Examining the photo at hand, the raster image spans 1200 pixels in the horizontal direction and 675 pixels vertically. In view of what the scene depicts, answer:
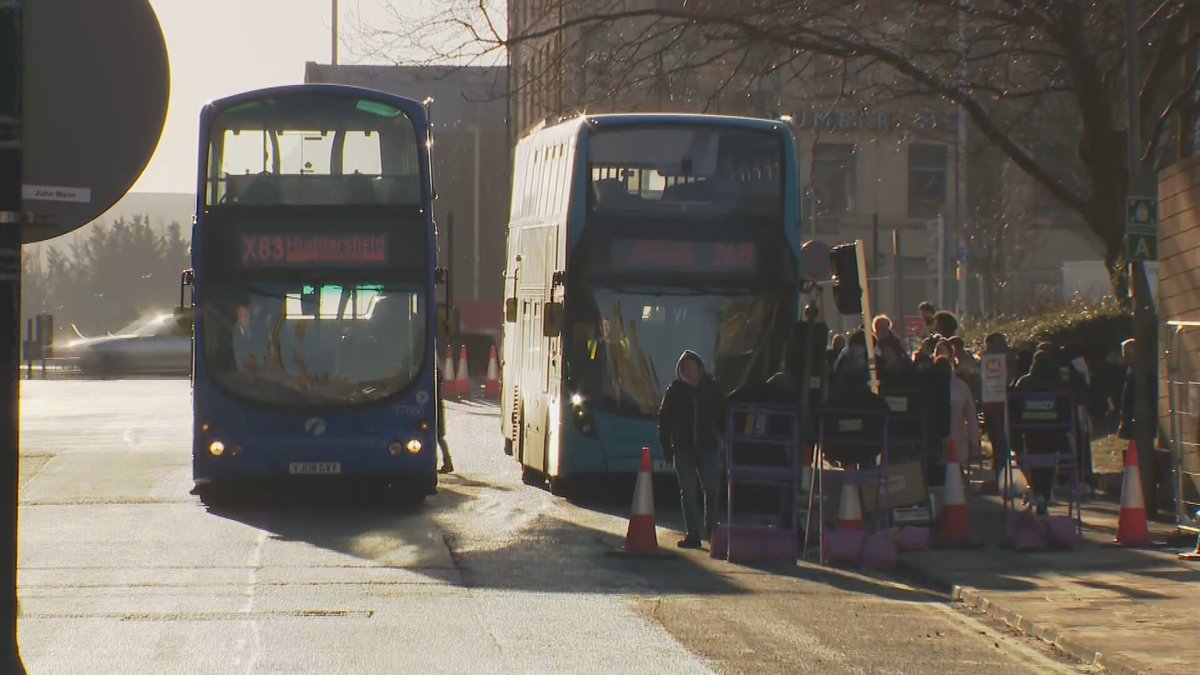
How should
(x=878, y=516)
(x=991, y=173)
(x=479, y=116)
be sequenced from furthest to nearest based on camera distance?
(x=479, y=116)
(x=991, y=173)
(x=878, y=516)

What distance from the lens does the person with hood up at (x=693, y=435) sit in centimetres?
1561

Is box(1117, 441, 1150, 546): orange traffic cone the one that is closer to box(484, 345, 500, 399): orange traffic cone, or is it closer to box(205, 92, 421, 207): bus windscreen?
box(205, 92, 421, 207): bus windscreen

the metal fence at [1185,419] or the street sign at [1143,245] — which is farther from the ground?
the street sign at [1143,245]

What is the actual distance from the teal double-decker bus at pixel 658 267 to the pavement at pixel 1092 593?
3.51m

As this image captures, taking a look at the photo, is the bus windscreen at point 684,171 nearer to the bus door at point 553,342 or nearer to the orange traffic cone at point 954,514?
the bus door at point 553,342

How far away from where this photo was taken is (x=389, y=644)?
1037 cm

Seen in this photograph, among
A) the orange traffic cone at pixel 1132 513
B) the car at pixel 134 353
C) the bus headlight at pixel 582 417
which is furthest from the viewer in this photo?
the car at pixel 134 353

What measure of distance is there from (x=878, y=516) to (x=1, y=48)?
34.9ft

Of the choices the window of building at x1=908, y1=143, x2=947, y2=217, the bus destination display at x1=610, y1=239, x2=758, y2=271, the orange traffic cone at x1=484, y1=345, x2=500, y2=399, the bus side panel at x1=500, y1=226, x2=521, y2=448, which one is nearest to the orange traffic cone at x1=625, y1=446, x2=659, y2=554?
the bus destination display at x1=610, y1=239, x2=758, y2=271

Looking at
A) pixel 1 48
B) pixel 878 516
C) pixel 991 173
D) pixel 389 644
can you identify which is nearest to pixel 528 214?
pixel 878 516

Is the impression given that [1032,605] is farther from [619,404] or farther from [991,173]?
[991,173]

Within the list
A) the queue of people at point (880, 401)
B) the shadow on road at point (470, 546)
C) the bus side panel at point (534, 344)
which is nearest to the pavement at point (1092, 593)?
the queue of people at point (880, 401)

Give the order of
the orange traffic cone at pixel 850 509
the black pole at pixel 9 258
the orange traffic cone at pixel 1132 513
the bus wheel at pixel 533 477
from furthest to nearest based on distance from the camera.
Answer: the bus wheel at pixel 533 477
the orange traffic cone at pixel 1132 513
the orange traffic cone at pixel 850 509
the black pole at pixel 9 258

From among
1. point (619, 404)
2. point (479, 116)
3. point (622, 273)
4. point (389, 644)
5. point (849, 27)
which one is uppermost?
point (479, 116)
